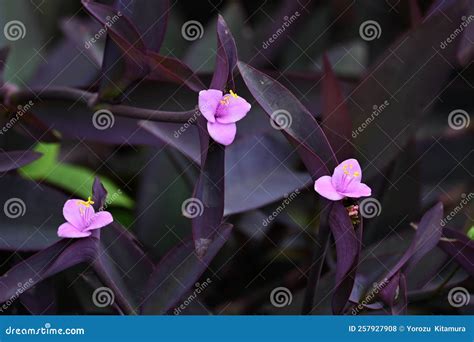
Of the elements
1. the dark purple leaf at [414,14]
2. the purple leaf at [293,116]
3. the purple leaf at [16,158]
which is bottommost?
the purple leaf at [16,158]

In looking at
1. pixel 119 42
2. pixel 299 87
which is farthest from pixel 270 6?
pixel 119 42

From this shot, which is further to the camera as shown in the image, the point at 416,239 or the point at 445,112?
the point at 445,112

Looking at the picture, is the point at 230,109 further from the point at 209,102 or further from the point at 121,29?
the point at 121,29

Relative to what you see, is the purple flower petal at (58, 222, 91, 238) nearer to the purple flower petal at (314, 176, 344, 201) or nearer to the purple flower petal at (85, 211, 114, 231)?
the purple flower petal at (85, 211, 114, 231)

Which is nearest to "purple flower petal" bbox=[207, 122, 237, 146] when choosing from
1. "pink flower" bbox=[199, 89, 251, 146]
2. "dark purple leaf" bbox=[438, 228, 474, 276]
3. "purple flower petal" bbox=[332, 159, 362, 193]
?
"pink flower" bbox=[199, 89, 251, 146]

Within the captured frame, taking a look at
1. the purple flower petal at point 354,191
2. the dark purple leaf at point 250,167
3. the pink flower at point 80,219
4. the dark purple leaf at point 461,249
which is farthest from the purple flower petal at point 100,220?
the dark purple leaf at point 461,249

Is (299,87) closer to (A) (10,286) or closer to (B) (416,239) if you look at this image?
(B) (416,239)

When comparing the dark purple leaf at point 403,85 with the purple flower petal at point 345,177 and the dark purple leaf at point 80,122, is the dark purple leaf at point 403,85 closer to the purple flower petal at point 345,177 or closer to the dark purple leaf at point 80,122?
the purple flower petal at point 345,177
